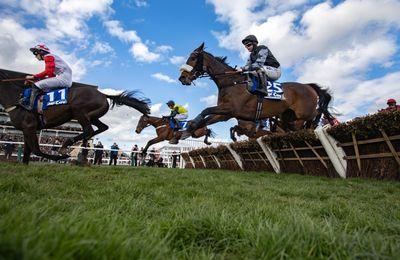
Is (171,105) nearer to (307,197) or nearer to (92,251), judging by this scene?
(307,197)

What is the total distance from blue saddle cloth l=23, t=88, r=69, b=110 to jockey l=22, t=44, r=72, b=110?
115 mm

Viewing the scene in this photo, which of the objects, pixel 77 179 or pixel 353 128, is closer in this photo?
pixel 77 179

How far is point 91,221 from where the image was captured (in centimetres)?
152

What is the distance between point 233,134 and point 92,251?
52.3 ft

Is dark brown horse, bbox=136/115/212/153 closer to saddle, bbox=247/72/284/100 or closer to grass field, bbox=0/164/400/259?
saddle, bbox=247/72/284/100

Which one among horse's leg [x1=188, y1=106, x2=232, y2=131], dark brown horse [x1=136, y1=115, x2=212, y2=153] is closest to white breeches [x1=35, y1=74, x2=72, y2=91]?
horse's leg [x1=188, y1=106, x2=232, y2=131]

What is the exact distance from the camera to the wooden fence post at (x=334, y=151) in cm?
768

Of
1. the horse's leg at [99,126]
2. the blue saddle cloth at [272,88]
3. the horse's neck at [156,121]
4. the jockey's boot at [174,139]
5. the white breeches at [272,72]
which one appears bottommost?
the horse's leg at [99,126]

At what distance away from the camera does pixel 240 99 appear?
28.4 feet

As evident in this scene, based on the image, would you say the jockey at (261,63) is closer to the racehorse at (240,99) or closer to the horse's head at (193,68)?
the racehorse at (240,99)

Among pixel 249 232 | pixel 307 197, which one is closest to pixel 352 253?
pixel 249 232

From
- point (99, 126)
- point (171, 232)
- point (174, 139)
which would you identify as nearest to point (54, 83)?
point (99, 126)

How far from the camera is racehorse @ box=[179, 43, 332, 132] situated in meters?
8.62

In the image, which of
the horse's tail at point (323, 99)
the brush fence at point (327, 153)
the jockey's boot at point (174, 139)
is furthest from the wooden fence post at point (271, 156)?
the jockey's boot at point (174, 139)
